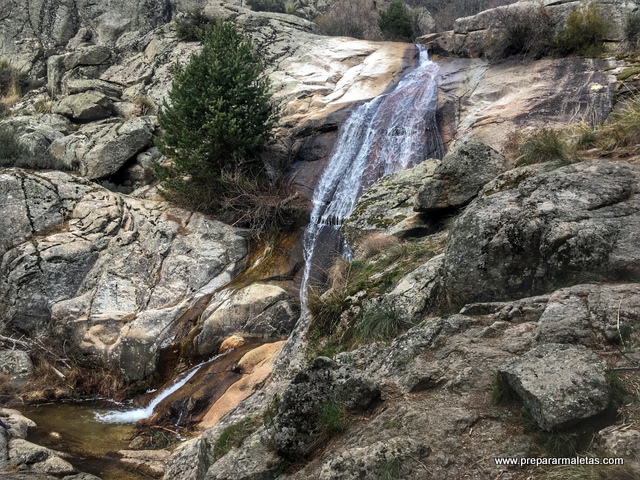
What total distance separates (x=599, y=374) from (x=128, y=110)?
20352 millimetres

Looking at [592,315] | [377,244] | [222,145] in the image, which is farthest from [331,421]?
[222,145]

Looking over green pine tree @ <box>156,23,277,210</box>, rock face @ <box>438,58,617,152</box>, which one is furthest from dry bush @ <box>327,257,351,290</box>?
green pine tree @ <box>156,23,277,210</box>

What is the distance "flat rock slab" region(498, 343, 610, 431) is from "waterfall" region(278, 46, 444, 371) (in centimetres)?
812

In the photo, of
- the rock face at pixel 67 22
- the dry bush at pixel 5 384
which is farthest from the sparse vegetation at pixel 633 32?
the rock face at pixel 67 22

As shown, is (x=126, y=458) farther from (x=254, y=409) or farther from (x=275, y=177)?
(x=275, y=177)

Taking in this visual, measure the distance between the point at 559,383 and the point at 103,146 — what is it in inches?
670

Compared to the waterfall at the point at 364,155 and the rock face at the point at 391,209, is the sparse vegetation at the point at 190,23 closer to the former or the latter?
the waterfall at the point at 364,155

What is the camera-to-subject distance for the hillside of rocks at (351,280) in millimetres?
3270

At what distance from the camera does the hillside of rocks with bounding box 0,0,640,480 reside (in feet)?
10.7

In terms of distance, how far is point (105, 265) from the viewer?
500 inches

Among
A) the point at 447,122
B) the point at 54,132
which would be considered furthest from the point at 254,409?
the point at 54,132

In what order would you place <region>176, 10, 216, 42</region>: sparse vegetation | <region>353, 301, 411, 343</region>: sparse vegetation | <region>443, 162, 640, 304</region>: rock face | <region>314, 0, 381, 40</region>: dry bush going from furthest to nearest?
1. <region>314, 0, 381, 40</region>: dry bush
2. <region>176, 10, 216, 42</region>: sparse vegetation
3. <region>353, 301, 411, 343</region>: sparse vegetation
4. <region>443, 162, 640, 304</region>: rock face

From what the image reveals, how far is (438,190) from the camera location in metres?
8.17

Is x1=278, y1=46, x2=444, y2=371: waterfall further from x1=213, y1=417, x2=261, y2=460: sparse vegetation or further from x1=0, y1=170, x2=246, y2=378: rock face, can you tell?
x1=213, y1=417, x2=261, y2=460: sparse vegetation
